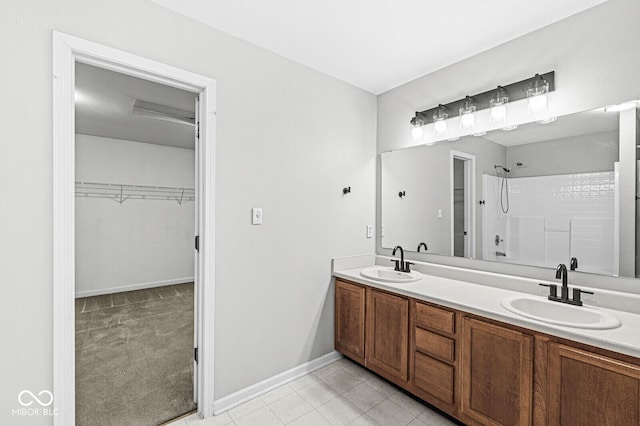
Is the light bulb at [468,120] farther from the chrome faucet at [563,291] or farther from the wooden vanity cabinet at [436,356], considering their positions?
the wooden vanity cabinet at [436,356]

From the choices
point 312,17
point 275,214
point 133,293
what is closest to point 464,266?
point 275,214

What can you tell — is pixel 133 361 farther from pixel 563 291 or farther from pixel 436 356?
pixel 563 291

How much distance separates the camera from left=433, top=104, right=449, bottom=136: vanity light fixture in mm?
2373

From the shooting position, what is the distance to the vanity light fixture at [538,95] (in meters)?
1.87

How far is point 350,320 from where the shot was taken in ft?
8.15

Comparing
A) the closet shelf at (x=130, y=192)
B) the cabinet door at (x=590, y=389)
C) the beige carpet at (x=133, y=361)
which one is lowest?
the beige carpet at (x=133, y=361)

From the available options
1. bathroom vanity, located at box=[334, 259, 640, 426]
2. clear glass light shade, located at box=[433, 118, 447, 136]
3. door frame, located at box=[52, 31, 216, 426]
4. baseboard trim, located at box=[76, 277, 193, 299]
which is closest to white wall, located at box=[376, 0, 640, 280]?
clear glass light shade, located at box=[433, 118, 447, 136]

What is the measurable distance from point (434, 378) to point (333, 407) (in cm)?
69

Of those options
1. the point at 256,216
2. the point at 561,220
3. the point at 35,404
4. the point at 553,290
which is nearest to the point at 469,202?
the point at 561,220

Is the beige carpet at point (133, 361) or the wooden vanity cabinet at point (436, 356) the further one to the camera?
the beige carpet at point (133, 361)

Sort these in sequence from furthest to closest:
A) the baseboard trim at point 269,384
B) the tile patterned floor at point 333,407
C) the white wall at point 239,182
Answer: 1. the baseboard trim at point 269,384
2. the tile patterned floor at point 333,407
3. the white wall at point 239,182

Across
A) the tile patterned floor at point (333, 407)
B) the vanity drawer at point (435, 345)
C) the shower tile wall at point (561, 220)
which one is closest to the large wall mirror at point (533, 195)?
the shower tile wall at point (561, 220)

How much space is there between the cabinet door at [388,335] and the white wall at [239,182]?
0.47m

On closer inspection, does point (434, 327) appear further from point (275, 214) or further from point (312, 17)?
point (312, 17)
